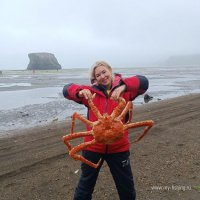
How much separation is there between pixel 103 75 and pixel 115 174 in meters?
1.41

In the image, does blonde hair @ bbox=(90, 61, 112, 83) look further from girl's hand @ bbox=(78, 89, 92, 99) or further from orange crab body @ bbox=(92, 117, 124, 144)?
orange crab body @ bbox=(92, 117, 124, 144)

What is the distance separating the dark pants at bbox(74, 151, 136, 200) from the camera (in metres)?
4.37

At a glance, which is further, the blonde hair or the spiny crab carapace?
the blonde hair

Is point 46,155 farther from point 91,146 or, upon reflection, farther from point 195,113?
point 195,113

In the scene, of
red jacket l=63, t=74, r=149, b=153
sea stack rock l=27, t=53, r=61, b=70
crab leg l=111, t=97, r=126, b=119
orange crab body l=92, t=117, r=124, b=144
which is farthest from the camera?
sea stack rock l=27, t=53, r=61, b=70

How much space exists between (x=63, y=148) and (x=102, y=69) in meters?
4.75

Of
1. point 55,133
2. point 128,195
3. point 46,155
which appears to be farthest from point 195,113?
point 128,195

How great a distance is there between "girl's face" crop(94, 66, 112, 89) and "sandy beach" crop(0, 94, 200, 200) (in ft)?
7.48

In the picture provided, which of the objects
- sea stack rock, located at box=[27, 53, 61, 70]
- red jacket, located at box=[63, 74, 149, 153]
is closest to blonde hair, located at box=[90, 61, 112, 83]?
red jacket, located at box=[63, 74, 149, 153]

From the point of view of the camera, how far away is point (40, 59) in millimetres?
130250

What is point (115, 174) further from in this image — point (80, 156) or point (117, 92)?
point (117, 92)

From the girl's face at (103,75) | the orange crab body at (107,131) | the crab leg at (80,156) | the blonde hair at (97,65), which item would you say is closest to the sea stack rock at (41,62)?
the blonde hair at (97,65)

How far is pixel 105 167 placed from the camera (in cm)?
689

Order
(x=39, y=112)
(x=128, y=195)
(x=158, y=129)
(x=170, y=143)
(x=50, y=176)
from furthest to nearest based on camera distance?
(x=39, y=112) → (x=158, y=129) → (x=170, y=143) → (x=50, y=176) → (x=128, y=195)
